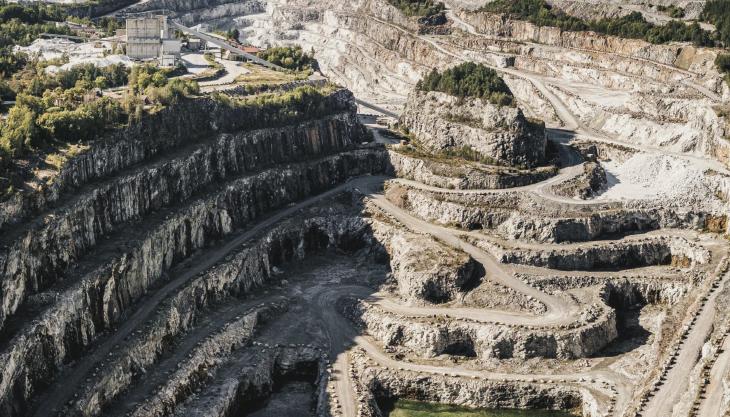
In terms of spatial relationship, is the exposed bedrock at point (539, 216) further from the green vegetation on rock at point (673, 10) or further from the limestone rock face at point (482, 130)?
the green vegetation on rock at point (673, 10)

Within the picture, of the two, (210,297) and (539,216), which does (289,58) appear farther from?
(210,297)

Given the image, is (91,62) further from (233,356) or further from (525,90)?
(525,90)

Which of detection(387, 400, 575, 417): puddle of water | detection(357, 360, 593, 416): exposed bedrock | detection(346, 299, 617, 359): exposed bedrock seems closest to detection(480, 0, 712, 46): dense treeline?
detection(346, 299, 617, 359): exposed bedrock

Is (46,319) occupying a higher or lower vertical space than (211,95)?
lower

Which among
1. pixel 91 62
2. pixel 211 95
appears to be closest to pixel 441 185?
pixel 211 95

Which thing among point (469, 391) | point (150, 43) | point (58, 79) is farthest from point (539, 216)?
point (150, 43)

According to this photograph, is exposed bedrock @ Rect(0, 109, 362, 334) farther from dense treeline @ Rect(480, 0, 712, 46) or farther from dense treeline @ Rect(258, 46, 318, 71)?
dense treeline @ Rect(480, 0, 712, 46)
